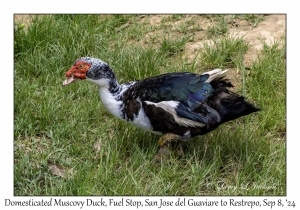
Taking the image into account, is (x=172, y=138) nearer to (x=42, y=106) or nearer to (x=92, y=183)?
(x=92, y=183)

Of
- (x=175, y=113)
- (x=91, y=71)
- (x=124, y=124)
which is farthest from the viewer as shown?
(x=124, y=124)

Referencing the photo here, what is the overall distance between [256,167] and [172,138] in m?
0.78

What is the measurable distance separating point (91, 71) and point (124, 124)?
76 centimetres

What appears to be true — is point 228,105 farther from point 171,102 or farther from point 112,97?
point 112,97

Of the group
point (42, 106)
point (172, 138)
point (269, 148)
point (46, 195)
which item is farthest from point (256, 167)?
point (42, 106)

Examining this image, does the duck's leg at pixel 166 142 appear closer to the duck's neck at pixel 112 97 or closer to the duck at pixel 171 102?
the duck at pixel 171 102

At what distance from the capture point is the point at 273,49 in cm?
572

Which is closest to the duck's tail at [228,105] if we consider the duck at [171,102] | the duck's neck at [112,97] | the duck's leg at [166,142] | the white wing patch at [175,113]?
the duck at [171,102]

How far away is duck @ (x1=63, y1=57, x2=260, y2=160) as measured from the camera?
4203mm

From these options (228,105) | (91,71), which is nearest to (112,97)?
(91,71)

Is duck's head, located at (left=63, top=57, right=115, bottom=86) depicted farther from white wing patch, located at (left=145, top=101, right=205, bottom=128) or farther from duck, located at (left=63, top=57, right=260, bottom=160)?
white wing patch, located at (left=145, top=101, right=205, bottom=128)

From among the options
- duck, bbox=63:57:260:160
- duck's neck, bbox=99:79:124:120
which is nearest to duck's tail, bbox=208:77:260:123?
duck, bbox=63:57:260:160

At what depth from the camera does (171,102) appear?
4.20 m

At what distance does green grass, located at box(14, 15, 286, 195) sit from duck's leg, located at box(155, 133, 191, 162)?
76 mm
